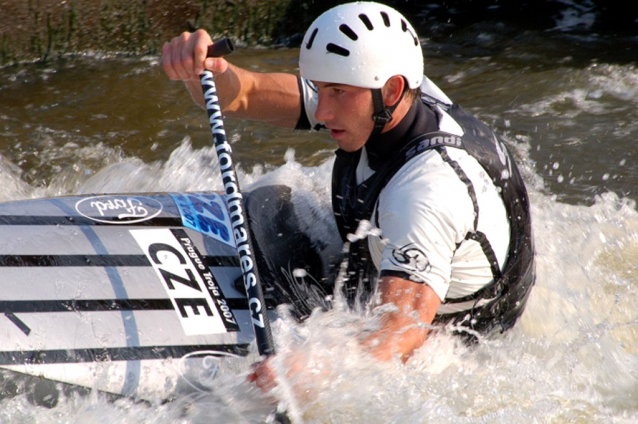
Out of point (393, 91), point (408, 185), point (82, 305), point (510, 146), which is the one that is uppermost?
point (393, 91)

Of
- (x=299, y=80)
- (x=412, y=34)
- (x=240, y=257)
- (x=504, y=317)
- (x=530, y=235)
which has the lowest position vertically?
(x=504, y=317)

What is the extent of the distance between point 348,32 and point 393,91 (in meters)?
0.26

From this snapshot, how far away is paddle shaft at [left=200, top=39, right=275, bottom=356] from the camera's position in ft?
9.21

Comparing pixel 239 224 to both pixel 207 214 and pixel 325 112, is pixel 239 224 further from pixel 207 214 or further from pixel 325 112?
pixel 325 112

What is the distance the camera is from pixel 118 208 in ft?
10.7

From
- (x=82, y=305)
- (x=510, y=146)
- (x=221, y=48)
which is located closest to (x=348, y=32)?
(x=221, y=48)

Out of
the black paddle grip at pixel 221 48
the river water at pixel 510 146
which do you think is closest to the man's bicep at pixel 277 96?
the river water at pixel 510 146

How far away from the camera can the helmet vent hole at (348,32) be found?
9.13ft

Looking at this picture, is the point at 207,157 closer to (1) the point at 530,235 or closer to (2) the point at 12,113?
(2) the point at 12,113

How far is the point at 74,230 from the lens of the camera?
122 inches

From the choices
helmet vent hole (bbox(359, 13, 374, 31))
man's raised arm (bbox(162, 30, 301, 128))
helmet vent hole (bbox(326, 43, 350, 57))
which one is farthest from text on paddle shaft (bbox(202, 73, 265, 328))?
helmet vent hole (bbox(359, 13, 374, 31))

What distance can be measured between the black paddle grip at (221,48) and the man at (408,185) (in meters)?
0.03

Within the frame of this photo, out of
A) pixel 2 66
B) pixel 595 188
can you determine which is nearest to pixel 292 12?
pixel 2 66

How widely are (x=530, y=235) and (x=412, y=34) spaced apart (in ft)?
2.94
